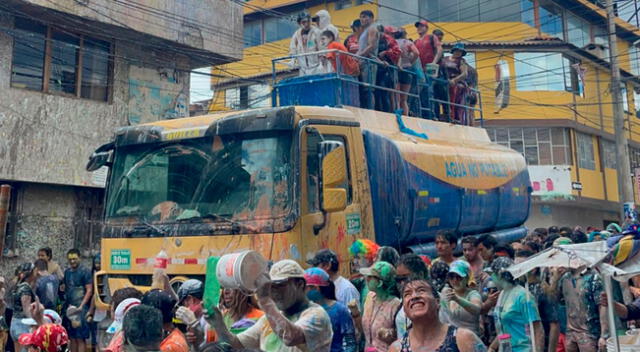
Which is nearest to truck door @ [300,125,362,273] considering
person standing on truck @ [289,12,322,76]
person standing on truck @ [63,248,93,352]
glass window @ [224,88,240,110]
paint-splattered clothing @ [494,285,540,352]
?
paint-splattered clothing @ [494,285,540,352]

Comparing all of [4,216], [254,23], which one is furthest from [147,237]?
[254,23]

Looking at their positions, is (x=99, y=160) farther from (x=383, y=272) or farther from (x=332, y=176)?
(x=383, y=272)

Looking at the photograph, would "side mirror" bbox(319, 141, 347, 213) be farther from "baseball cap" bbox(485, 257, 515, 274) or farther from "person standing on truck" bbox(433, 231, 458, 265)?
"baseball cap" bbox(485, 257, 515, 274)

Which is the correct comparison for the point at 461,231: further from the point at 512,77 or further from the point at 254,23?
the point at 254,23

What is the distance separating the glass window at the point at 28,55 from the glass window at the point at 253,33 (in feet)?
69.4

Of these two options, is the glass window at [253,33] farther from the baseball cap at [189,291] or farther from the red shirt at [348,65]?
the baseball cap at [189,291]

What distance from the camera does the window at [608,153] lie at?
29266 millimetres

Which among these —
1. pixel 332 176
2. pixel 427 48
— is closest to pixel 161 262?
pixel 332 176

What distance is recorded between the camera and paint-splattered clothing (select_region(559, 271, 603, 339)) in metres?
5.36

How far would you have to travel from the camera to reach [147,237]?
635cm

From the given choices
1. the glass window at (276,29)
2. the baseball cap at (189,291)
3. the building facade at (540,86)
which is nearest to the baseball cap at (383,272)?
the baseball cap at (189,291)

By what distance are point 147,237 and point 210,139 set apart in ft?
3.82

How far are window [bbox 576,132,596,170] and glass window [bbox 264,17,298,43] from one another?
48.9 ft

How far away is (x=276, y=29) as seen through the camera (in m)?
33.2
